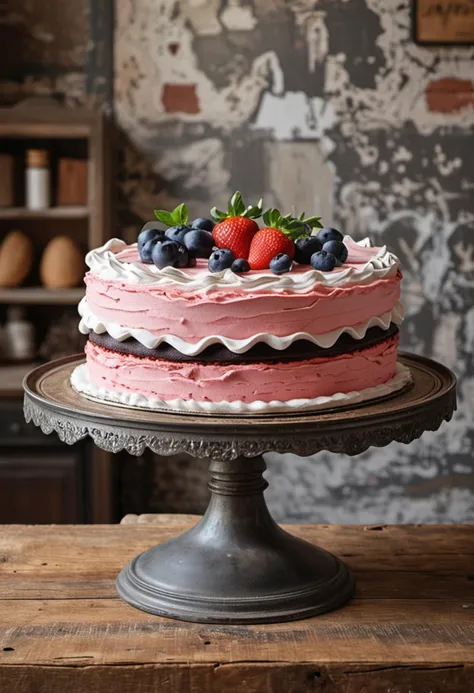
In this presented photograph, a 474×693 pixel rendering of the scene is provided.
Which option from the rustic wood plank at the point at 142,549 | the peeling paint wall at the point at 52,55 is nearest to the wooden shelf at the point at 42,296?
the peeling paint wall at the point at 52,55

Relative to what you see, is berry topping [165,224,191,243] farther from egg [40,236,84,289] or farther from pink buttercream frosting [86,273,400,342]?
egg [40,236,84,289]

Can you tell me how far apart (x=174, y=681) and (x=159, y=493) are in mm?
2184

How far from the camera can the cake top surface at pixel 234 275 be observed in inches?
65.9

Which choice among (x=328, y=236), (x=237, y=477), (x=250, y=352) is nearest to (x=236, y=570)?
(x=237, y=477)

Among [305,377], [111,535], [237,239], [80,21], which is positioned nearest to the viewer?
[305,377]

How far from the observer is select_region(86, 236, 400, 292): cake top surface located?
1673mm

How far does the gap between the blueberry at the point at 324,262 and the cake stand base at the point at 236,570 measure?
350 millimetres

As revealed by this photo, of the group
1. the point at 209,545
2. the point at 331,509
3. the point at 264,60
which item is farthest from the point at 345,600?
the point at 264,60

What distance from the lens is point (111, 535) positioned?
215 cm

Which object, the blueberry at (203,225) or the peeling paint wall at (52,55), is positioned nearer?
the blueberry at (203,225)

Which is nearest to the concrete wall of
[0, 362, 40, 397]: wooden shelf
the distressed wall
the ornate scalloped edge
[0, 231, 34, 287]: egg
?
the distressed wall

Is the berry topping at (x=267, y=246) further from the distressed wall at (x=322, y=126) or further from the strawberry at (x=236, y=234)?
the distressed wall at (x=322, y=126)

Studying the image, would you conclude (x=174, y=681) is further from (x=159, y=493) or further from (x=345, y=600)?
(x=159, y=493)

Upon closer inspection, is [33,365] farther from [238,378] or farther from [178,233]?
[238,378]
